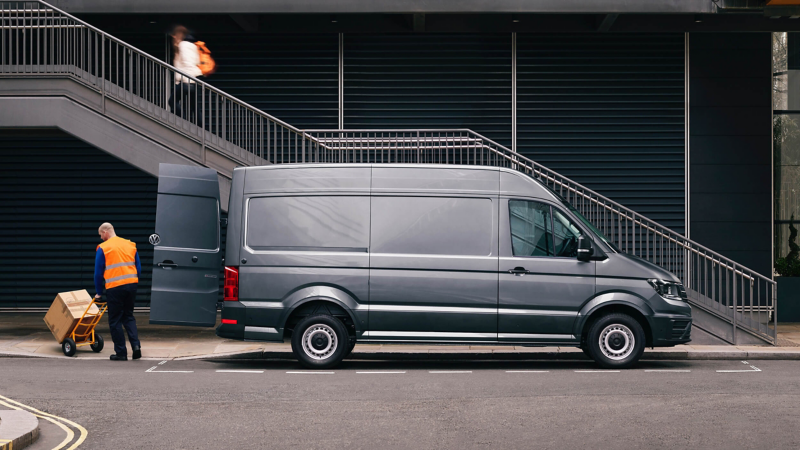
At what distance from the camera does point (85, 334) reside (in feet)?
35.5

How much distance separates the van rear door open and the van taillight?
96 centimetres

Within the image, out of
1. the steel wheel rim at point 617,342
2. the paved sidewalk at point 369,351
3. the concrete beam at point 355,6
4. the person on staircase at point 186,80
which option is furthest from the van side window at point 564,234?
the person on staircase at point 186,80

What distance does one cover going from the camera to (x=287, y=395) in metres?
8.24

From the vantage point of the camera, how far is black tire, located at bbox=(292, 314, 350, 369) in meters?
10.0

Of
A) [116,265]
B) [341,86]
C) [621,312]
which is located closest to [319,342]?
[116,265]

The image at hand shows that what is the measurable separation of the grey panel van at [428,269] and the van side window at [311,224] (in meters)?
0.01

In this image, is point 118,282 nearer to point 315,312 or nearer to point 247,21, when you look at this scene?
point 315,312

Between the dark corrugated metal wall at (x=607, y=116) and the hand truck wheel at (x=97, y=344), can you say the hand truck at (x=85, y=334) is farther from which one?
the dark corrugated metal wall at (x=607, y=116)

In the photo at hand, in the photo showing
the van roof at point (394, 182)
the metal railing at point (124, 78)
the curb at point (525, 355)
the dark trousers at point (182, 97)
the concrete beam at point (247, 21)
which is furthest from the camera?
the concrete beam at point (247, 21)

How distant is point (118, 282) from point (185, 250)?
3.27 ft

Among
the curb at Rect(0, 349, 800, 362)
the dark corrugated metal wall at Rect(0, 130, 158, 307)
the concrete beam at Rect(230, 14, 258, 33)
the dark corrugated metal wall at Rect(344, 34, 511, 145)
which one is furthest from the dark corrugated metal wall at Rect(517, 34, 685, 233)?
the dark corrugated metal wall at Rect(0, 130, 158, 307)

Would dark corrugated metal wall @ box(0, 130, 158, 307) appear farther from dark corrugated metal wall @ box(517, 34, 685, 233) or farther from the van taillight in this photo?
dark corrugated metal wall @ box(517, 34, 685, 233)

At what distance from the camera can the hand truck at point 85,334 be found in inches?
420

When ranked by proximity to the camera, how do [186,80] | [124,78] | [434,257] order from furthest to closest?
[186,80] → [124,78] → [434,257]
